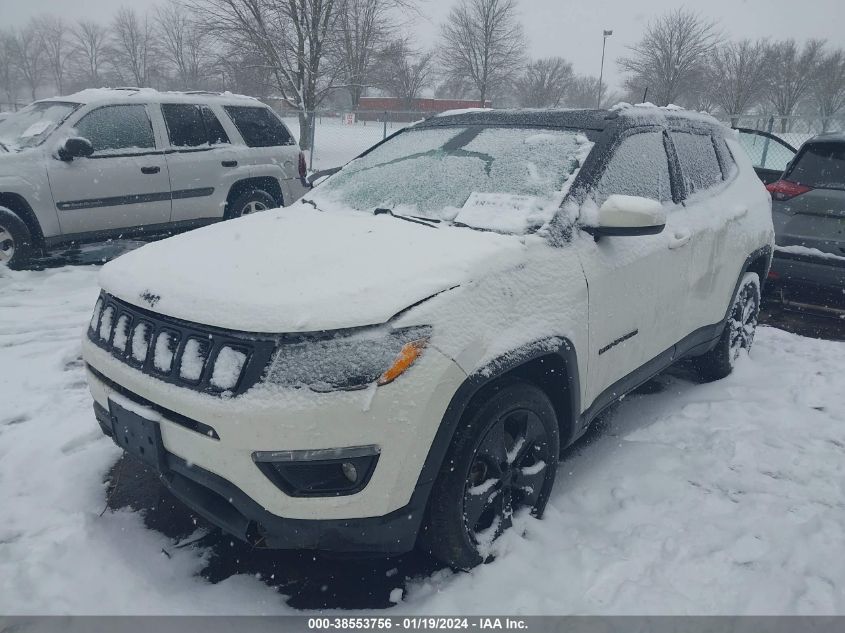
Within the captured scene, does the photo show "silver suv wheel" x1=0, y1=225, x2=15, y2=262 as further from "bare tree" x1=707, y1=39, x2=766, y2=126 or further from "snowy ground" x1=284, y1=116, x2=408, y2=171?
"bare tree" x1=707, y1=39, x2=766, y2=126

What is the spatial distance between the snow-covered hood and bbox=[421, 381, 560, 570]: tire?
1.70 feet

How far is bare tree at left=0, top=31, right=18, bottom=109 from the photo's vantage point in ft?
184

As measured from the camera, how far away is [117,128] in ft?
22.0

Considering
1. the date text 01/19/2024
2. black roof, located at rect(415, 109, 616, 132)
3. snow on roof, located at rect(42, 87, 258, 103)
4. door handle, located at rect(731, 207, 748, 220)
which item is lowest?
the date text 01/19/2024

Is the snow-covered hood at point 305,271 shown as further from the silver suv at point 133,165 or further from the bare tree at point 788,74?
the bare tree at point 788,74

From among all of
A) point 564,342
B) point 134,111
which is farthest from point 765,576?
point 134,111

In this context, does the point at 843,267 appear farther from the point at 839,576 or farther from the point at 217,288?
the point at 217,288

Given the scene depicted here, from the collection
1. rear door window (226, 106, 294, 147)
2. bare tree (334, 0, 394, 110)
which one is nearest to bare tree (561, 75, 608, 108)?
bare tree (334, 0, 394, 110)

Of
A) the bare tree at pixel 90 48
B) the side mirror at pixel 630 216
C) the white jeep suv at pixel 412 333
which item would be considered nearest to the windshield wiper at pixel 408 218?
the white jeep suv at pixel 412 333

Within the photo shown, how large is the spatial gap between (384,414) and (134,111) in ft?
21.5

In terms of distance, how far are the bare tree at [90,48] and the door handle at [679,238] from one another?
66.7m

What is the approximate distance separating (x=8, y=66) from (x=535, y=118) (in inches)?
2770

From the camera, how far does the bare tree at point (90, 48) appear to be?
5797 cm

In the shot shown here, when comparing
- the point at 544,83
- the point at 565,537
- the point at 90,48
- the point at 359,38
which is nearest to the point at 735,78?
the point at 544,83
